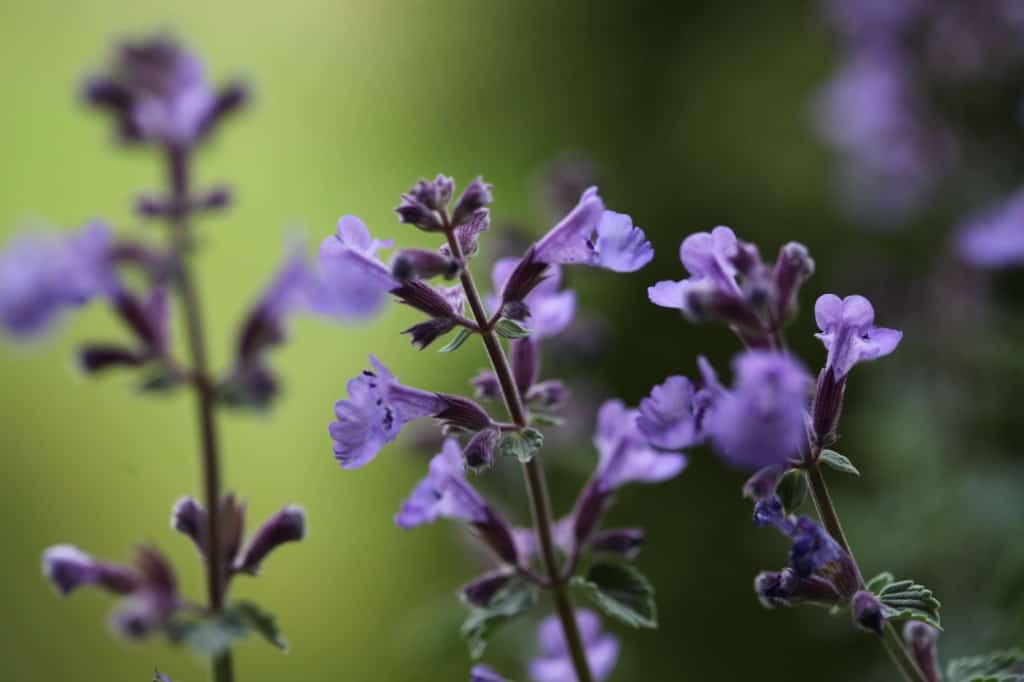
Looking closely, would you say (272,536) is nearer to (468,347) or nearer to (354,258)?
(354,258)

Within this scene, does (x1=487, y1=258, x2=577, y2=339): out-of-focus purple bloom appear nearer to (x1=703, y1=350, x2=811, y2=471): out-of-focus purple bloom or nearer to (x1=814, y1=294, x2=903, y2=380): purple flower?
(x1=814, y1=294, x2=903, y2=380): purple flower

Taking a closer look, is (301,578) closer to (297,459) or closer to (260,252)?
(297,459)

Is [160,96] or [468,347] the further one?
[468,347]

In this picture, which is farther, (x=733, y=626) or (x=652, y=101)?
(x=652, y=101)

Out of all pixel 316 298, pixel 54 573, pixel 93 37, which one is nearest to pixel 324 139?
pixel 93 37

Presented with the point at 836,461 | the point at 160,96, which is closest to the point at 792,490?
the point at 836,461

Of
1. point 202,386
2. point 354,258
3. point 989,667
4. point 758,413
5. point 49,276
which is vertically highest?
point 49,276

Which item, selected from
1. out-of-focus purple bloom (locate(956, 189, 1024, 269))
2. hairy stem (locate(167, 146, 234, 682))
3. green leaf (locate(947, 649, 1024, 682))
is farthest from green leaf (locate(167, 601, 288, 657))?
out-of-focus purple bloom (locate(956, 189, 1024, 269))
